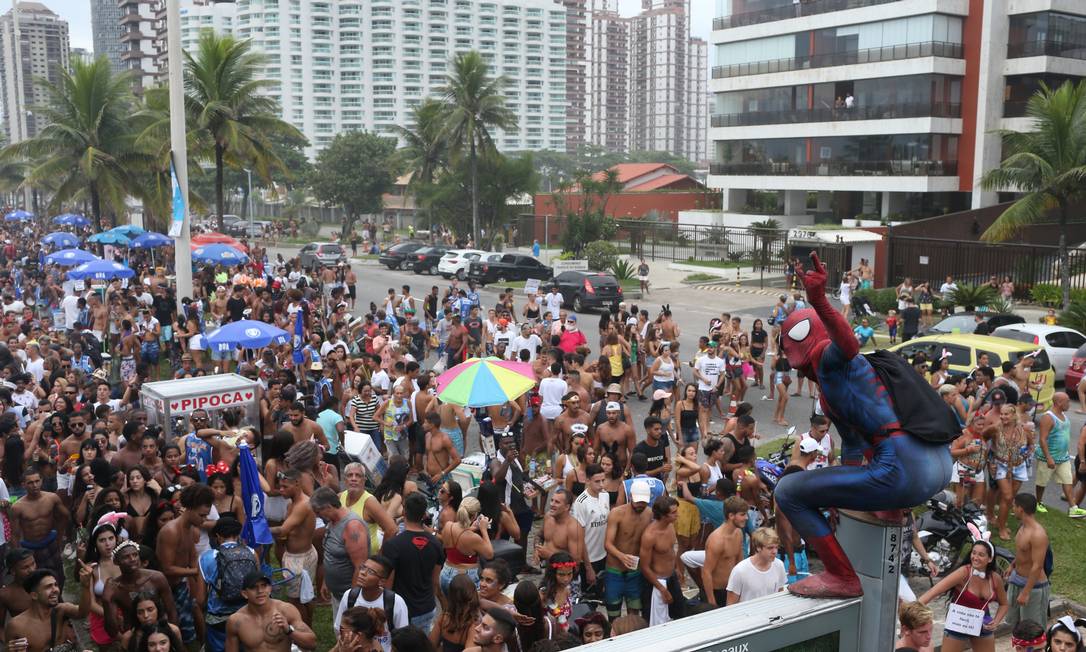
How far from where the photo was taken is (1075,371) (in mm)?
18453

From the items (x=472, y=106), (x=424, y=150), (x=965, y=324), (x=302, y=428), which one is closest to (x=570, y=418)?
(x=302, y=428)

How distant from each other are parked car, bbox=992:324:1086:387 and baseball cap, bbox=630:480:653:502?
574 inches

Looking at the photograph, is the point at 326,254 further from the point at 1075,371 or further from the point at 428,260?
the point at 1075,371

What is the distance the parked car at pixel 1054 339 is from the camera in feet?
65.4

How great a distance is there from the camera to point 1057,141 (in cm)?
2994

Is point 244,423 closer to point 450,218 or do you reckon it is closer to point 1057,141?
point 1057,141

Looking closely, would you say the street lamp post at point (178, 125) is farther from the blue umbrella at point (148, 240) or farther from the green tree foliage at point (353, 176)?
the green tree foliage at point (353, 176)

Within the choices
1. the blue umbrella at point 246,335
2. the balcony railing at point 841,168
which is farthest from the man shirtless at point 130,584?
the balcony railing at point 841,168

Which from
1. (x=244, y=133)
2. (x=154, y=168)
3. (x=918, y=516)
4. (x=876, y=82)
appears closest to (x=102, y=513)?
(x=918, y=516)

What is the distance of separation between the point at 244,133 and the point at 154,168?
4.44 metres

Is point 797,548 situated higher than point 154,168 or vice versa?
point 154,168

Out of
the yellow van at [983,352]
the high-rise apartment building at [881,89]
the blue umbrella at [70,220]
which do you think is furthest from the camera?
the blue umbrella at [70,220]

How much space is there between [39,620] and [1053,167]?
3065 centimetres

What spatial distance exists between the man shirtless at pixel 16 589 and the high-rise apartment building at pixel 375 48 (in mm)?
147035
